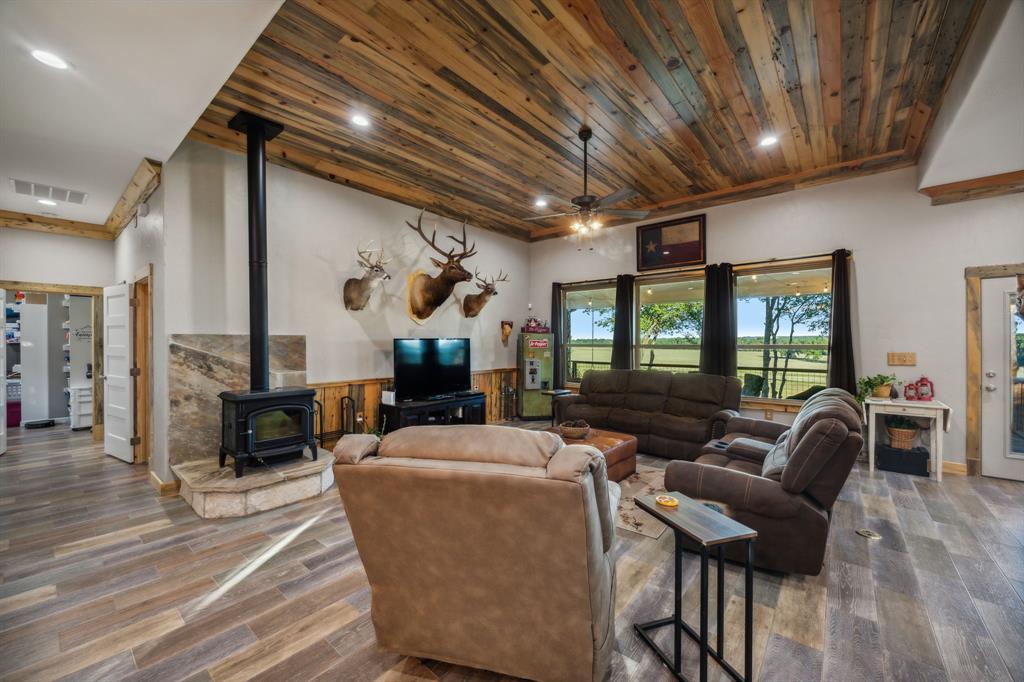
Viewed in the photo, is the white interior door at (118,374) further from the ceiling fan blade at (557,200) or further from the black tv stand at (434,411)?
the ceiling fan blade at (557,200)

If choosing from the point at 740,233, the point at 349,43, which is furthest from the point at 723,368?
the point at 349,43

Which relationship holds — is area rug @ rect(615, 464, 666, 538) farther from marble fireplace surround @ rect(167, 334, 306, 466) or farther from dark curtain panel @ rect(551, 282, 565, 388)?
marble fireplace surround @ rect(167, 334, 306, 466)

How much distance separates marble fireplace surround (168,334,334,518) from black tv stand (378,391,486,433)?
3.25 ft

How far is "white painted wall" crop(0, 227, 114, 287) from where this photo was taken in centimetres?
507

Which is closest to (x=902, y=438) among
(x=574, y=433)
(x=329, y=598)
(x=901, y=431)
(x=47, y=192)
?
(x=901, y=431)

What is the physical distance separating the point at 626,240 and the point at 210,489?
5.96 meters

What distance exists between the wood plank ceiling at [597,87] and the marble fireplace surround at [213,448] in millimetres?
2001

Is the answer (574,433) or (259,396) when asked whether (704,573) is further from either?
(259,396)

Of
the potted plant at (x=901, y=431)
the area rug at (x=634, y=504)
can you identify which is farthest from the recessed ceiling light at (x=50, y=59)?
the potted plant at (x=901, y=431)

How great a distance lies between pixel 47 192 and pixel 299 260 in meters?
2.59

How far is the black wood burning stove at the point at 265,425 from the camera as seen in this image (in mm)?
3521

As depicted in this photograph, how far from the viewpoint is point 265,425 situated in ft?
12.3

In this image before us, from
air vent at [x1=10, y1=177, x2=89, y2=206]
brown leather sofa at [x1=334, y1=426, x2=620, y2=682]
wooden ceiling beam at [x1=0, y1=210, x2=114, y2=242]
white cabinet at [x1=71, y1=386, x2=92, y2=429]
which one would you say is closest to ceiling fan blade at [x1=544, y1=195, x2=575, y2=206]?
brown leather sofa at [x1=334, y1=426, x2=620, y2=682]

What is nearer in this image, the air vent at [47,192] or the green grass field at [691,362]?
the air vent at [47,192]
